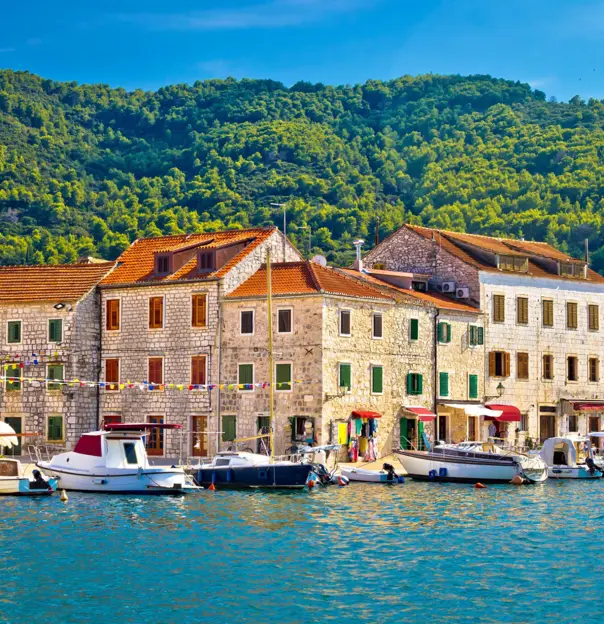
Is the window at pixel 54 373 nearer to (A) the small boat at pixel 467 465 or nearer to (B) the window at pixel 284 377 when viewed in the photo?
(B) the window at pixel 284 377

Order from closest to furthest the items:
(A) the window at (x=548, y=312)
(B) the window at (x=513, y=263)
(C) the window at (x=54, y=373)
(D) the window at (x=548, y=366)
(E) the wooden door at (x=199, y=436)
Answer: (E) the wooden door at (x=199, y=436), (C) the window at (x=54, y=373), (B) the window at (x=513, y=263), (A) the window at (x=548, y=312), (D) the window at (x=548, y=366)

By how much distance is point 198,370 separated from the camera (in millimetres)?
66812

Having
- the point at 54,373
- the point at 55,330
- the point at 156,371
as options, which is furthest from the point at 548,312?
the point at 54,373

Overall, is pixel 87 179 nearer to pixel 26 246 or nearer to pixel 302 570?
pixel 26 246

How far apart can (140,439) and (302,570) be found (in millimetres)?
18872

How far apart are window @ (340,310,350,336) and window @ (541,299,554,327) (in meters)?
15.2

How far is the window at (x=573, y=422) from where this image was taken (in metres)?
76.4

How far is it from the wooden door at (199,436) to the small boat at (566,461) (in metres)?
16.4

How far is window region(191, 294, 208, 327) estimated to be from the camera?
66.6 meters

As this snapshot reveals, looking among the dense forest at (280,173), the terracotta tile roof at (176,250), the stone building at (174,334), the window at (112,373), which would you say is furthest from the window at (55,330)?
the dense forest at (280,173)

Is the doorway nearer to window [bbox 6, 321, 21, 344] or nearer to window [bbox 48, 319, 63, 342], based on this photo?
window [bbox 6, 321, 21, 344]

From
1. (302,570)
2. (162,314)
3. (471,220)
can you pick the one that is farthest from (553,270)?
(471,220)

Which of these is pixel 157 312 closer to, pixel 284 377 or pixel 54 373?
pixel 54 373

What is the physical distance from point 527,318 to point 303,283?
52.5 feet
